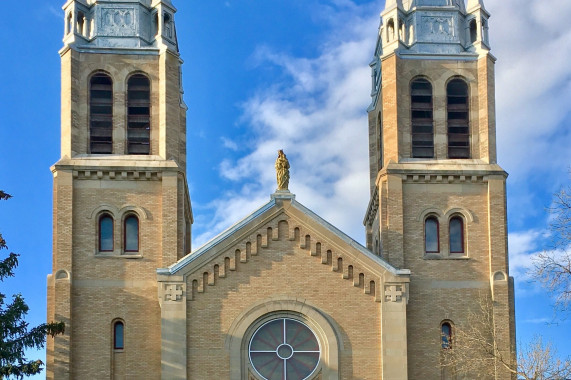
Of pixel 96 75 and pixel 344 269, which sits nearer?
pixel 344 269

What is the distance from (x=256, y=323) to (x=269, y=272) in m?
1.59

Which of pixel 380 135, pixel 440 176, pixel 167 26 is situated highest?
pixel 167 26

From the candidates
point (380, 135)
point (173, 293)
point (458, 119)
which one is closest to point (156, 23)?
point (380, 135)

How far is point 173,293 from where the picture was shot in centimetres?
4003

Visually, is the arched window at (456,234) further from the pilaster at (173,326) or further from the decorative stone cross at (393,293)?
the pilaster at (173,326)

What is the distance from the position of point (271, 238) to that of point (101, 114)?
7.26 m

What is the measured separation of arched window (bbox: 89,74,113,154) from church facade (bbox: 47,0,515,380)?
5 cm

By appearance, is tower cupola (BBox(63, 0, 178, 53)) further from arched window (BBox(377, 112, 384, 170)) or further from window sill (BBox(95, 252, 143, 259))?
arched window (BBox(377, 112, 384, 170))

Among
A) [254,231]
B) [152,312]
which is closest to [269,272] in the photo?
[254,231]

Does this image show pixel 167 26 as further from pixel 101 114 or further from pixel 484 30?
pixel 484 30

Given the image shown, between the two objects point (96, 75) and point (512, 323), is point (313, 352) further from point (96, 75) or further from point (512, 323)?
point (96, 75)

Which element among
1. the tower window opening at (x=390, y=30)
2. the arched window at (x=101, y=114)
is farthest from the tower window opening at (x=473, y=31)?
the arched window at (x=101, y=114)

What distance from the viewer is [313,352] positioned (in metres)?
40.1

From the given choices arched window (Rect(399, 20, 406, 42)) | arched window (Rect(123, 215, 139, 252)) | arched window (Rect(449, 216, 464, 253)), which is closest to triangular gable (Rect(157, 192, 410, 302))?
arched window (Rect(123, 215, 139, 252))
